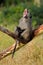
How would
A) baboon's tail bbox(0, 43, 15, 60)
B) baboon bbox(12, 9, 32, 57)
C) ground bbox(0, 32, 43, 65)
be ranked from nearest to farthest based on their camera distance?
ground bbox(0, 32, 43, 65) → baboon bbox(12, 9, 32, 57) → baboon's tail bbox(0, 43, 15, 60)

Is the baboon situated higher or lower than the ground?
higher

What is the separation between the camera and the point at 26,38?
19.2ft

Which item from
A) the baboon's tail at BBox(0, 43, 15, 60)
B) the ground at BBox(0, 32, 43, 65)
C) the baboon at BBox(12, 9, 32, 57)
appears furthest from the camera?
the baboon's tail at BBox(0, 43, 15, 60)

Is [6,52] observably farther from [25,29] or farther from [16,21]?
[16,21]

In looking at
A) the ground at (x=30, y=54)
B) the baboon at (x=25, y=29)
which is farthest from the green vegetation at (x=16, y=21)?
the baboon at (x=25, y=29)

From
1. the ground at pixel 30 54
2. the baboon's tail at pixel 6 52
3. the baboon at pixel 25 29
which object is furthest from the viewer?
the baboon's tail at pixel 6 52

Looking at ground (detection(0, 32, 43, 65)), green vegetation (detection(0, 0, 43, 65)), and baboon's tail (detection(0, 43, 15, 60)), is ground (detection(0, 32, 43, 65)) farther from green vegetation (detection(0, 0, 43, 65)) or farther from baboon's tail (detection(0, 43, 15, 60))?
baboon's tail (detection(0, 43, 15, 60))

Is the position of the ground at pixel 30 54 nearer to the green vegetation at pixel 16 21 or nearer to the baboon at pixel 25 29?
the green vegetation at pixel 16 21

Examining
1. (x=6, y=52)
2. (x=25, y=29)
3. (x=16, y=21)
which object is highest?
(x=25, y=29)

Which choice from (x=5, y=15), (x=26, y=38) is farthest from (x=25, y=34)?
(x=5, y=15)

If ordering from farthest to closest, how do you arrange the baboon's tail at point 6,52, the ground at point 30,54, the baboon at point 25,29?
the baboon's tail at point 6,52
the baboon at point 25,29
the ground at point 30,54

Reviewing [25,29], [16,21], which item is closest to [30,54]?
[25,29]

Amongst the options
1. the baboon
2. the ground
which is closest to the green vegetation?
the ground

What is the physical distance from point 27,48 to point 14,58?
27 cm
